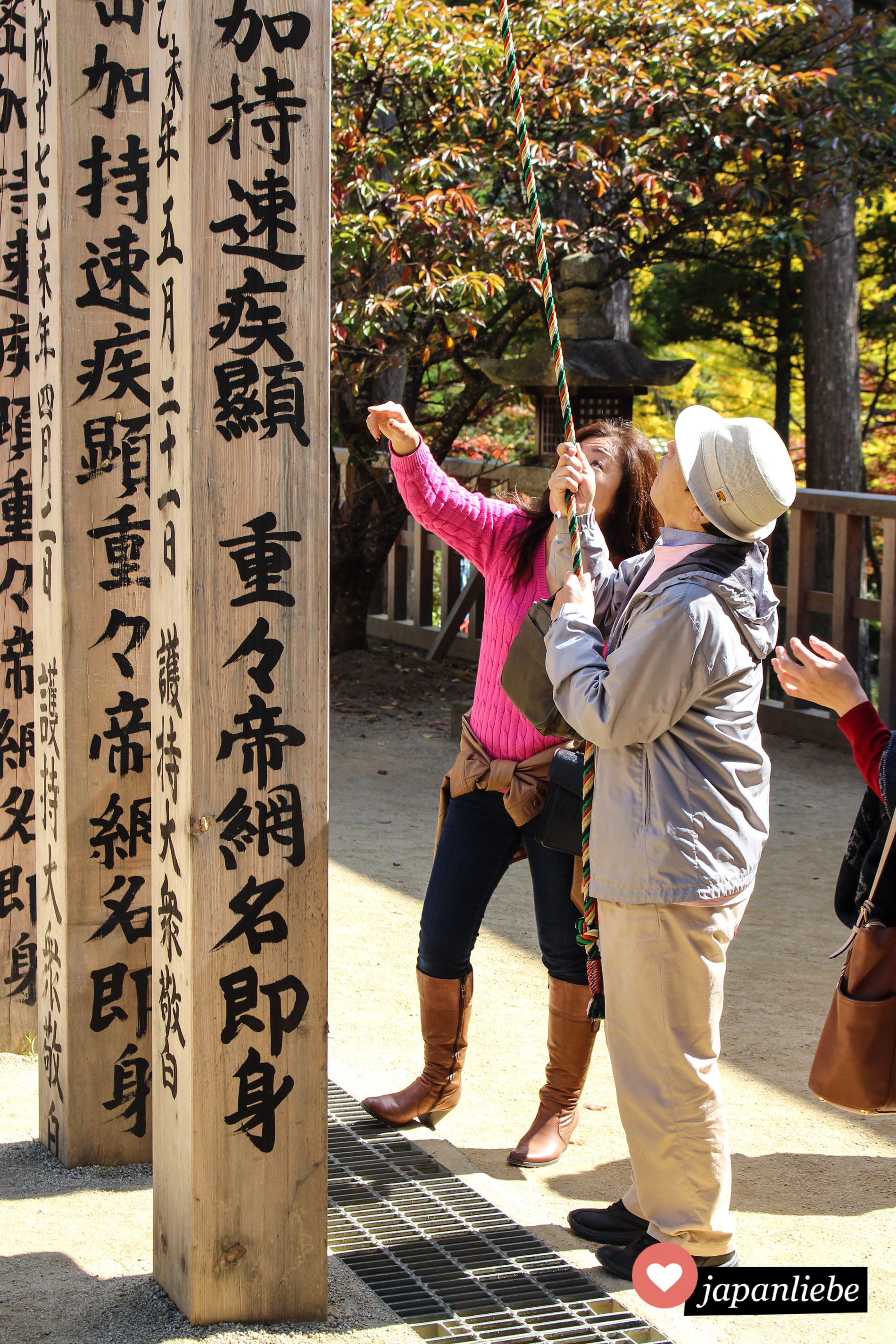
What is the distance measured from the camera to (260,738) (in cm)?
237

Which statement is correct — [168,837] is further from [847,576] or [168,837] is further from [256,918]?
[847,576]

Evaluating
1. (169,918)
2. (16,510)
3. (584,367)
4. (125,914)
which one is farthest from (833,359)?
(169,918)

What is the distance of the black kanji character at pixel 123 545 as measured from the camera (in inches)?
122

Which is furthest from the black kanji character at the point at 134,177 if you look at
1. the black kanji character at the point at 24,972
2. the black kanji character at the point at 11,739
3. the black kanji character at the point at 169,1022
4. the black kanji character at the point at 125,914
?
the black kanji character at the point at 24,972

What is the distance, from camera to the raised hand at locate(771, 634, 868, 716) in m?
2.74

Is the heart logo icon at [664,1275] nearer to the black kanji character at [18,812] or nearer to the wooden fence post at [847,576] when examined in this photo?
the black kanji character at [18,812]

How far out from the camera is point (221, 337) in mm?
2271

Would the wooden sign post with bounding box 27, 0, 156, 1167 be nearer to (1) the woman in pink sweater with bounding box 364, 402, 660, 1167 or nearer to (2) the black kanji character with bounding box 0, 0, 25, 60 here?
(2) the black kanji character with bounding box 0, 0, 25, 60

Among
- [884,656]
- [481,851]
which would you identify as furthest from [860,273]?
[481,851]

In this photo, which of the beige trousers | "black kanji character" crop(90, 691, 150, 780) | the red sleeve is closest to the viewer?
the beige trousers

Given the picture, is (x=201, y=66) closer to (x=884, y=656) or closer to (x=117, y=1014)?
(x=117, y=1014)

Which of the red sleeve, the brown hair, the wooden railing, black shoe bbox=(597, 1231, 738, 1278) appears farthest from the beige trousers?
the wooden railing

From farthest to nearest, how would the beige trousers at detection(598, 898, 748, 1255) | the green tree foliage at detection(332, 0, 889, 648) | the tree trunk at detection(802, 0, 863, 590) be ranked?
1. the tree trunk at detection(802, 0, 863, 590)
2. the green tree foliage at detection(332, 0, 889, 648)
3. the beige trousers at detection(598, 898, 748, 1255)

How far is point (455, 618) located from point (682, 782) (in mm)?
7240
